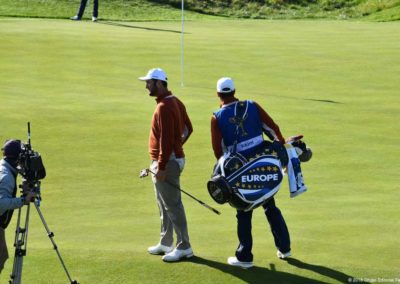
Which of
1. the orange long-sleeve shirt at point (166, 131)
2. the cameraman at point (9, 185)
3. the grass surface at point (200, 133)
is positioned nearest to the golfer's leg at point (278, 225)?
the grass surface at point (200, 133)

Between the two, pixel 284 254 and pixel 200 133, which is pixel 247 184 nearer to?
pixel 284 254

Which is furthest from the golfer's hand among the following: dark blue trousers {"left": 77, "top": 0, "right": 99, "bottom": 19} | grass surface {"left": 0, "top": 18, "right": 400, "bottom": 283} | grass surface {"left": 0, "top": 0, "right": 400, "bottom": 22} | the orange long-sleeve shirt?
grass surface {"left": 0, "top": 0, "right": 400, "bottom": 22}

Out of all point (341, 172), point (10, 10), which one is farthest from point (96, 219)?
point (10, 10)

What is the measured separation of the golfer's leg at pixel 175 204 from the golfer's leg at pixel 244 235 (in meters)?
0.71

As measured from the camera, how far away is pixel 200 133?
63.0ft

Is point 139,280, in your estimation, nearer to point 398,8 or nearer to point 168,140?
point 168,140

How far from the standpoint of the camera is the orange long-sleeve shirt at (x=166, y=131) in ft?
34.0

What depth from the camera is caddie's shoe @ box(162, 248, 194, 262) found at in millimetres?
10680

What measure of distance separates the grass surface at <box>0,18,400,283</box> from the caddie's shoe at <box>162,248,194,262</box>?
0.12 metres

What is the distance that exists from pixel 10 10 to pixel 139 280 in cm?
3101

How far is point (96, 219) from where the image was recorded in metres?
13.1

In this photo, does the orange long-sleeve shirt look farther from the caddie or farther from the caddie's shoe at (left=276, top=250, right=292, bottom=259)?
the caddie's shoe at (left=276, top=250, right=292, bottom=259)

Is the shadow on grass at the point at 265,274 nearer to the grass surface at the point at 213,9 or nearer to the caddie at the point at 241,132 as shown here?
the caddie at the point at 241,132

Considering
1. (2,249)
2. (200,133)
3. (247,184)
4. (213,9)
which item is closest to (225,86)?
(247,184)
